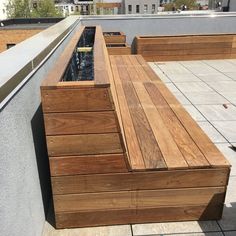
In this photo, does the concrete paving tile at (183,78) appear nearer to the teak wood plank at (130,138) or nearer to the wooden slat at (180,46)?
the wooden slat at (180,46)

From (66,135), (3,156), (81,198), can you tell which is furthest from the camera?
(81,198)

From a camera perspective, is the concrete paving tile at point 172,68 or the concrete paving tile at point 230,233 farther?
the concrete paving tile at point 172,68

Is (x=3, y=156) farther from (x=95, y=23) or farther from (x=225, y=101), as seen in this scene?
(x=95, y=23)

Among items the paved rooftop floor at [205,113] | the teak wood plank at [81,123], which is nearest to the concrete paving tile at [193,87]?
the paved rooftop floor at [205,113]

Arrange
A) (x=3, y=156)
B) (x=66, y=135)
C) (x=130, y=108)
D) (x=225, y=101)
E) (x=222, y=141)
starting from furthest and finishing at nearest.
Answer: (x=225, y=101)
(x=222, y=141)
(x=130, y=108)
(x=66, y=135)
(x=3, y=156)

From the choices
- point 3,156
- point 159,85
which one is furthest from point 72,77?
point 159,85

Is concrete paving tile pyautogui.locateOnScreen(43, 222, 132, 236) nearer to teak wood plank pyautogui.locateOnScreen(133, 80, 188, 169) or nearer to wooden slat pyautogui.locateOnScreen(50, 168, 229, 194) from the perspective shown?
wooden slat pyautogui.locateOnScreen(50, 168, 229, 194)

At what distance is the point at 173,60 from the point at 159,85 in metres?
4.87

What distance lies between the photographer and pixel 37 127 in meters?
2.94

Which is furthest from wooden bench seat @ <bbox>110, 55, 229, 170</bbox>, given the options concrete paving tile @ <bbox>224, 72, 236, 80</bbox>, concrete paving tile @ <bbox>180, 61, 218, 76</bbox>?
concrete paving tile @ <bbox>180, 61, 218, 76</bbox>

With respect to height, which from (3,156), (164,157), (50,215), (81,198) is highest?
A: (3,156)

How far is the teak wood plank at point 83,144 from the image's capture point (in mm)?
2641

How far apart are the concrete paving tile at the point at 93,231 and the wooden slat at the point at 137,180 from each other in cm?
42

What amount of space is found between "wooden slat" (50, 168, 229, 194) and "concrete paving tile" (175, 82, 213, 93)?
13.9 feet
